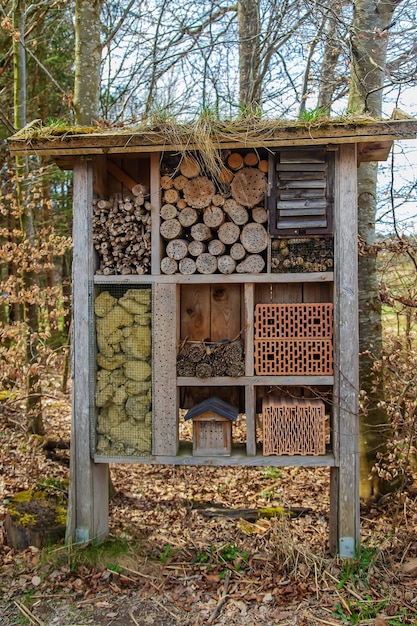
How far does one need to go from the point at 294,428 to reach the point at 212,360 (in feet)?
2.47

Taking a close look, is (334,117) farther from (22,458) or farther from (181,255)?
(22,458)

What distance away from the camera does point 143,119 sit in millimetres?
3473

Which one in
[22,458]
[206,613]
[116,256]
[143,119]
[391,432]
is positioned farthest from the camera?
[22,458]

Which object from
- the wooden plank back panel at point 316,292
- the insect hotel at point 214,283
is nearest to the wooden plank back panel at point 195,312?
the insect hotel at point 214,283

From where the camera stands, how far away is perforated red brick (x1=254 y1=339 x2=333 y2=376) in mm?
3584

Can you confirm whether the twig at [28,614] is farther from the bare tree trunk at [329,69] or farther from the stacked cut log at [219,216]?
the bare tree trunk at [329,69]

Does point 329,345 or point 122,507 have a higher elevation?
point 329,345

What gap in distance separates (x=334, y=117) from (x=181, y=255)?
1.38 metres

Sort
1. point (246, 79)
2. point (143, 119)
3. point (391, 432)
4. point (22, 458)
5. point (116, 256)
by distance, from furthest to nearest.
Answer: point (246, 79) < point (22, 458) < point (391, 432) < point (116, 256) < point (143, 119)

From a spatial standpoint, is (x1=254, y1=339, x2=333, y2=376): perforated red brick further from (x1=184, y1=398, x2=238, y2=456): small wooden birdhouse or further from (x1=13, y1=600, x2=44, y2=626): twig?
(x1=13, y1=600, x2=44, y2=626): twig

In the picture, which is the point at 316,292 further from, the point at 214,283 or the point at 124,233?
the point at 124,233

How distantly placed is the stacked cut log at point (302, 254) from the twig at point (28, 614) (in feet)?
8.99

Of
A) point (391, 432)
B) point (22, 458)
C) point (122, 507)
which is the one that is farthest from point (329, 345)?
point (22, 458)

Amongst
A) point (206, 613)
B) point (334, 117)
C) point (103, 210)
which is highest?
point (334, 117)
